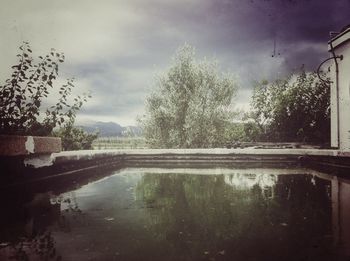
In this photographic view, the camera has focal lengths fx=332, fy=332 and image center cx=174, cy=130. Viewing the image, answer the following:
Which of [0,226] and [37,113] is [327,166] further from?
[0,226]

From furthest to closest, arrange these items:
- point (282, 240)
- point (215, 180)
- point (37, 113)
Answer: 1. point (215, 180)
2. point (37, 113)
3. point (282, 240)

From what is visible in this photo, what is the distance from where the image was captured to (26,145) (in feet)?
14.8

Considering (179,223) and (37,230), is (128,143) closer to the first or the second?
(179,223)

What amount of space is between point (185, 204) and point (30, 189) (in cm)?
233

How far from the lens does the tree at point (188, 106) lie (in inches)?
986

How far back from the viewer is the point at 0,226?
329 centimetres

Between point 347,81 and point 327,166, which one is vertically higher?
point 347,81

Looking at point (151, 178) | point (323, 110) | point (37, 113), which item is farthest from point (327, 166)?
point (323, 110)

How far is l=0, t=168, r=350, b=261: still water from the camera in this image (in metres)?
2.68

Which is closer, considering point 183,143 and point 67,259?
point 67,259

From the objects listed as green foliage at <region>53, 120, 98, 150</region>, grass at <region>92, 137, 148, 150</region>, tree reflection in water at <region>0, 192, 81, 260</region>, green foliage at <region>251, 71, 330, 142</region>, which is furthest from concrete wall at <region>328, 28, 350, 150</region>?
grass at <region>92, 137, 148, 150</region>

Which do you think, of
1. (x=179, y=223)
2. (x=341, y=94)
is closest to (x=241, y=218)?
(x=179, y=223)

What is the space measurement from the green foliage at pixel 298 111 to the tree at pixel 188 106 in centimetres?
562

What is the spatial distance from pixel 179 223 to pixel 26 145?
2.41 meters
